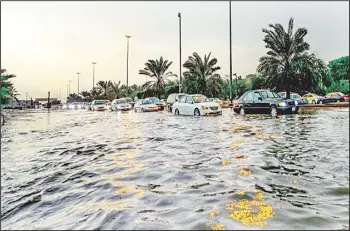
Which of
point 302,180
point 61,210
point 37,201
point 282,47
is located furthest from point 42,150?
point 282,47

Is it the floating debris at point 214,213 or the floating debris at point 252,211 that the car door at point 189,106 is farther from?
the floating debris at point 214,213

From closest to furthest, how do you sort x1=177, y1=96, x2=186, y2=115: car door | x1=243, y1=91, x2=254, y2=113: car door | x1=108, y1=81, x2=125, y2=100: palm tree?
x1=243, y1=91, x2=254, y2=113: car door → x1=177, y1=96, x2=186, y2=115: car door → x1=108, y1=81, x2=125, y2=100: palm tree

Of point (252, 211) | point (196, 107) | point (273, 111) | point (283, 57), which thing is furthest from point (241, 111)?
point (252, 211)

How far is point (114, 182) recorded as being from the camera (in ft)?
20.2

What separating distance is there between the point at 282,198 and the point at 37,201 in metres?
3.65

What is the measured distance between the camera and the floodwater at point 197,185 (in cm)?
372

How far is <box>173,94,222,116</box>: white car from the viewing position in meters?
21.4

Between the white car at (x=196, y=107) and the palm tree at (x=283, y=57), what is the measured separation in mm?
8096

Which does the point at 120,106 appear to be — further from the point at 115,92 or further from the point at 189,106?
the point at 115,92

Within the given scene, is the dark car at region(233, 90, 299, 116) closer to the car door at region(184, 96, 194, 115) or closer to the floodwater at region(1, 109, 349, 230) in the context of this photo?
the car door at region(184, 96, 194, 115)

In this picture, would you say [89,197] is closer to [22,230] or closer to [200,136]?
[22,230]

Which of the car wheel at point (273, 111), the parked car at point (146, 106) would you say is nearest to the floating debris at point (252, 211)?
the car wheel at point (273, 111)

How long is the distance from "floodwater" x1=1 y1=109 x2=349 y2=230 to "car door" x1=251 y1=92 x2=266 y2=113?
8.73 meters

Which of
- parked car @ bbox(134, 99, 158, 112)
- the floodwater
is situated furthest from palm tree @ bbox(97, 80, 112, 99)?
the floodwater
